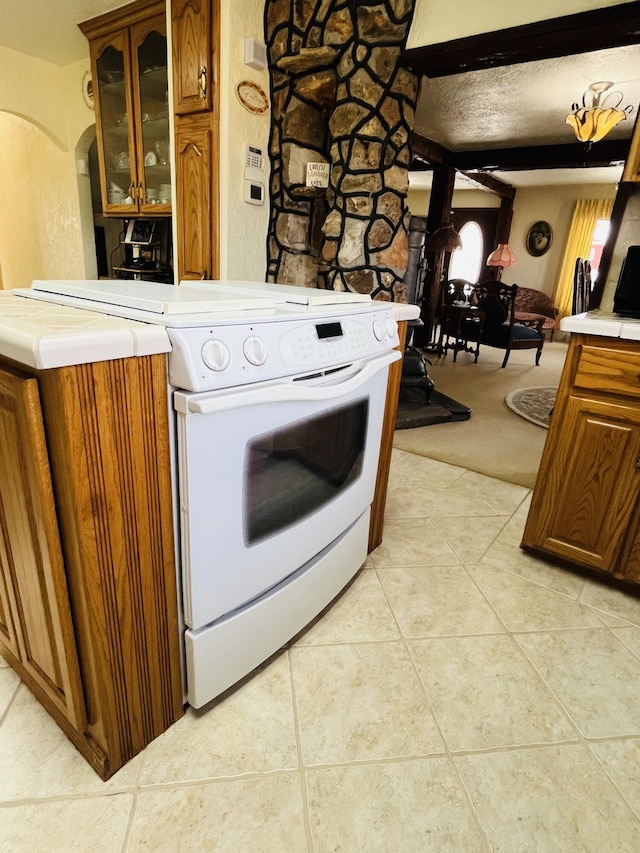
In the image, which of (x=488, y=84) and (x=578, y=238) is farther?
(x=578, y=238)

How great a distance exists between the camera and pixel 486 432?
10.1ft

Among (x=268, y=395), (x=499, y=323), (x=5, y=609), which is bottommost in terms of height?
(x=5, y=609)

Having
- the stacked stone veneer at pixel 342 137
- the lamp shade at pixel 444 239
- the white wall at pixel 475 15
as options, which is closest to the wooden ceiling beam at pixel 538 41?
the white wall at pixel 475 15

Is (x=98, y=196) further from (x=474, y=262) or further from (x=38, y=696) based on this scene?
(x=474, y=262)

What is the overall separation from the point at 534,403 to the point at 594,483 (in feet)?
8.00

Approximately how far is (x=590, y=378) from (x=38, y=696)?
1.80 meters

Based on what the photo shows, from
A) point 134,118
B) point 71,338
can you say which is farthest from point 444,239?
point 71,338

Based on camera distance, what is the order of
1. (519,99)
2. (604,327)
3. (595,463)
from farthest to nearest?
(519,99)
(595,463)
(604,327)

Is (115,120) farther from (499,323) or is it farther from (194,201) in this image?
(499,323)

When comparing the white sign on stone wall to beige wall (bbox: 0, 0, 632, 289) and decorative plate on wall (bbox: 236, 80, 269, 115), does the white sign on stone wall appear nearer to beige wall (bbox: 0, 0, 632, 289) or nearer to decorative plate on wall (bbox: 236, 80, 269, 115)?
beige wall (bbox: 0, 0, 632, 289)

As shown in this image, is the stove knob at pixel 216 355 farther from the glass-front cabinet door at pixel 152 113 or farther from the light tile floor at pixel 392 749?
the glass-front cabinet door at pixel 152 113

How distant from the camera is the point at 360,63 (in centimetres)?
236

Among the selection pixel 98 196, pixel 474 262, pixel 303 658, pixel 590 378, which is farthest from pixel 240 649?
pixel 474 262

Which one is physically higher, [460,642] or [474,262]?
[474,262]
